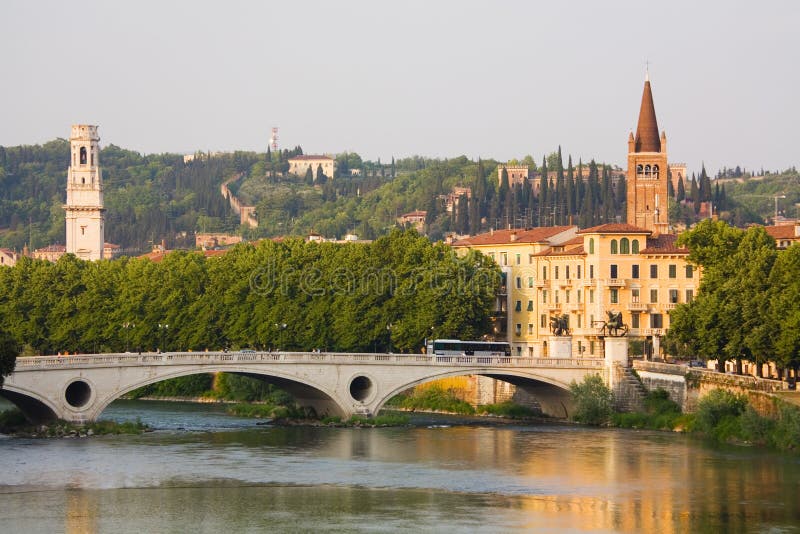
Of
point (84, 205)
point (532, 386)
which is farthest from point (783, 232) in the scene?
point (84, 205)

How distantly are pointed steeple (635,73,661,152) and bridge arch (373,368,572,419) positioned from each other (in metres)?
41.7

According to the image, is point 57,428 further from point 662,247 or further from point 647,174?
point 647,174

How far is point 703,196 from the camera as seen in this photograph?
189 metres

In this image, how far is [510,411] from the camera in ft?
283

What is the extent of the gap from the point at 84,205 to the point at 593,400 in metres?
77.2

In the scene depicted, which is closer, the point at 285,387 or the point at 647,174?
the point at 285,387

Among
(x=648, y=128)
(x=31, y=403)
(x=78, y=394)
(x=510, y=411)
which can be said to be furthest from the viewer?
(x=648, y=128)

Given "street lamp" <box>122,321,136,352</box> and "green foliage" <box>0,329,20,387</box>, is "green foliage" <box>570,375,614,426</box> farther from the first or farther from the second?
"street lamp" <box>122,321,136,352</box>

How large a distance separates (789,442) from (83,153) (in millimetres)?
94673

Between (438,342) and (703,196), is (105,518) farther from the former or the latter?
(703,196)

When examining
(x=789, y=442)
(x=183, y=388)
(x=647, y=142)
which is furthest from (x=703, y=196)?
(x=789, y=442)

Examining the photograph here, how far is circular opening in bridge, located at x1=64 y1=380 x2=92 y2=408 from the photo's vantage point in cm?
7419

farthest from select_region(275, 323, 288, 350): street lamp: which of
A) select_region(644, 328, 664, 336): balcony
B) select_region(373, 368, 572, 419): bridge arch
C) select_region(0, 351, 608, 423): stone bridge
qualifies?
select_region(644, 328, 664, 336): balcony

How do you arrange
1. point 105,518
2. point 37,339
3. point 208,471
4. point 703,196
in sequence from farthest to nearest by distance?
point 703,196, point 37,339, point 208,471, point 105,518
